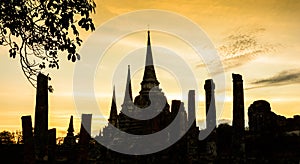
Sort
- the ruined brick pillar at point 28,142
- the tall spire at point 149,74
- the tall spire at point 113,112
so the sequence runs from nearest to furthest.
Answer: the ruined brick pillar at point 28,142
the tall spire at point 149,74
the tall spire at point 113,112

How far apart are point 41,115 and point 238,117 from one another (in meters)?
8.40

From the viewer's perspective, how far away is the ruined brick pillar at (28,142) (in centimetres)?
1208

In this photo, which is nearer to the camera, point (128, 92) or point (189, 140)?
point (189, 140)

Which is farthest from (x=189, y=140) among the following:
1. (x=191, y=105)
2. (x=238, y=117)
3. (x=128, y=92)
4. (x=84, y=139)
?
(x=128, y=92)

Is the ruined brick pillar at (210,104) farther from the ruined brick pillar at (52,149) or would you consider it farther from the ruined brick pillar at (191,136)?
the ruined brick pillar at (52,149)

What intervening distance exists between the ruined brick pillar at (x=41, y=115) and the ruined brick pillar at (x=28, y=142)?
18cm

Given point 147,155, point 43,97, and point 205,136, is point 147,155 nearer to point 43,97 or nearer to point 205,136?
point 205,136

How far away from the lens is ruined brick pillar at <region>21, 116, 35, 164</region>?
12080 mm

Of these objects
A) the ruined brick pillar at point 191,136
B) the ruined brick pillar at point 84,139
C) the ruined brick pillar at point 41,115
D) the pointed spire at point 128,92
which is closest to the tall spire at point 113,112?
the pointed spire at point 128,92

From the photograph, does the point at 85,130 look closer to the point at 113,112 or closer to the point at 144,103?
the point at 144,103

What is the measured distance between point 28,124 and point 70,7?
21.7 feet

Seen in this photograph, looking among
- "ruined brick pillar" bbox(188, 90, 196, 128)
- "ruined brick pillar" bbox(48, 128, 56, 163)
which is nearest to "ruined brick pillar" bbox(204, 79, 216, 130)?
"ruined brick pillar" bbox(188, 90, 196, 128)

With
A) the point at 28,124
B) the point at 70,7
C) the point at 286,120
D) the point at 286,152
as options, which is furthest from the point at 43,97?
the point at 286,120

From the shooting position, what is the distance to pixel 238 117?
1659cm
